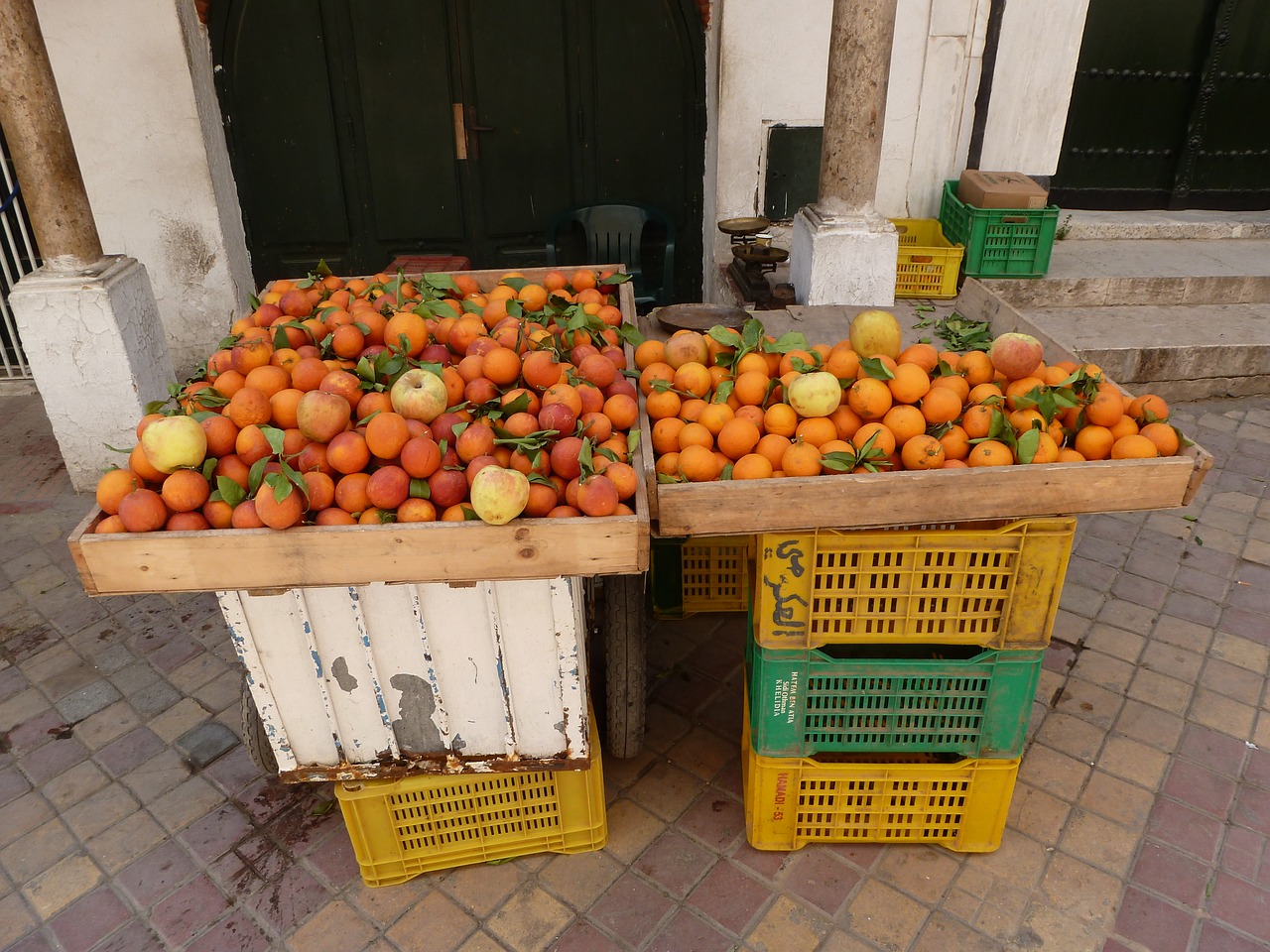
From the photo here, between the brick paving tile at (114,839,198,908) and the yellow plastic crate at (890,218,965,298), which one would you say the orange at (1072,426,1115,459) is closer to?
the brick paving tile at (114,839,198,908)

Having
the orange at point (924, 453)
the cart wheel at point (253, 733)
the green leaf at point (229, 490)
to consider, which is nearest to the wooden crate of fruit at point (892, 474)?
the orange at point (924, 453)

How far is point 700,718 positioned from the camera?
337cm

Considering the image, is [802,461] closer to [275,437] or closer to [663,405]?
[663,405]

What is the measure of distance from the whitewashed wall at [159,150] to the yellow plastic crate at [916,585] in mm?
5397

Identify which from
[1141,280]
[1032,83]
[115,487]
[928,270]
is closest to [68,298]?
[115,487]

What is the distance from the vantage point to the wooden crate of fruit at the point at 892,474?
220 centimetres

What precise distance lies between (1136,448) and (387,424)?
198 cm

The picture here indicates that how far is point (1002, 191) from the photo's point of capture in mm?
5773

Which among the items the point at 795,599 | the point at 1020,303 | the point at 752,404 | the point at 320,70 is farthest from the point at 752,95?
the point at 795,599

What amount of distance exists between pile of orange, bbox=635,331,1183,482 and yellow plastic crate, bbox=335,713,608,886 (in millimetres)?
998

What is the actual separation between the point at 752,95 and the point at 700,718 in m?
4.69

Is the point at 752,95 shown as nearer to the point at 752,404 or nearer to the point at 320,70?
the point at 320,70

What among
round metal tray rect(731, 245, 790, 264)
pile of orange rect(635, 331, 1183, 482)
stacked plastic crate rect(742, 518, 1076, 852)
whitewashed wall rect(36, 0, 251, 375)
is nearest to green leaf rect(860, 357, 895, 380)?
pile of orange rect(635, 331, 1183, 482)

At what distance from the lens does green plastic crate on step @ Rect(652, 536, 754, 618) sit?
3752 millimetres
